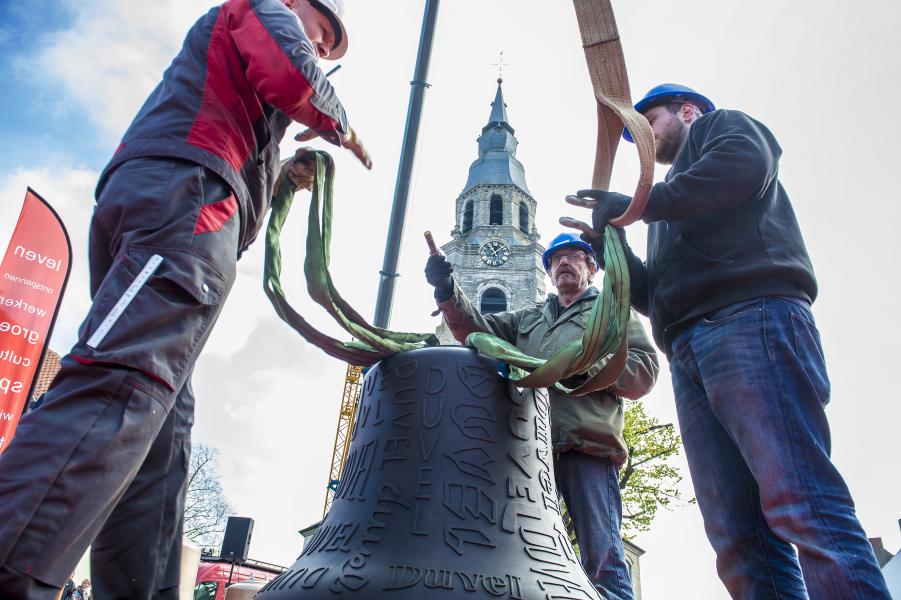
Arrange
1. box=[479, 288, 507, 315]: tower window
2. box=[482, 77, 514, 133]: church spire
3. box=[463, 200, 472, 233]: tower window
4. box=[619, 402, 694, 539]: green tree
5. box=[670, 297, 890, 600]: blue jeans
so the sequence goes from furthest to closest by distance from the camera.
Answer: box=[482, 77, 514, 133]: church spire < box=[463, 200, 472, 233]: tower window < box=[479, 288, 507, 315]: tower window < box=[619, 402, 694, 539]: green tree < box=[670, 297, 890, 600]: blue jeans

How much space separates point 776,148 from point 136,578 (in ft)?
7.27

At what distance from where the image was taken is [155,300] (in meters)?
1.28

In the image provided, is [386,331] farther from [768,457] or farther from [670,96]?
[670,96]

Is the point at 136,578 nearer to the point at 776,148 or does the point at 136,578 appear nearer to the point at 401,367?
the point at 401,367

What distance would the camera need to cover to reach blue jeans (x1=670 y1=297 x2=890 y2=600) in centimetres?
138

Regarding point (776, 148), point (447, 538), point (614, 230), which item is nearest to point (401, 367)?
point (447, 538)

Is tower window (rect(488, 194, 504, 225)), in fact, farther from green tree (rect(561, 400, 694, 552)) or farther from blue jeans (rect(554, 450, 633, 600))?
blue jeans (rect(554, 450, 633, 600))

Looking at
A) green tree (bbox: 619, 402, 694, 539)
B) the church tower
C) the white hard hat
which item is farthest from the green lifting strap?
the church tower

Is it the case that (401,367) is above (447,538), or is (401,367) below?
above

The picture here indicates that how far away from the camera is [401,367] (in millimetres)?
1733

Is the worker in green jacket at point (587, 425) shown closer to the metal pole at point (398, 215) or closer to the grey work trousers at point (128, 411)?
the metal pole at point (398, 215)

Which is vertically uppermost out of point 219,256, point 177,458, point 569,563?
point 219,256

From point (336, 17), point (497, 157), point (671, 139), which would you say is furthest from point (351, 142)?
point (497, 157)

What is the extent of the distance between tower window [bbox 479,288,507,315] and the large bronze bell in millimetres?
31961
